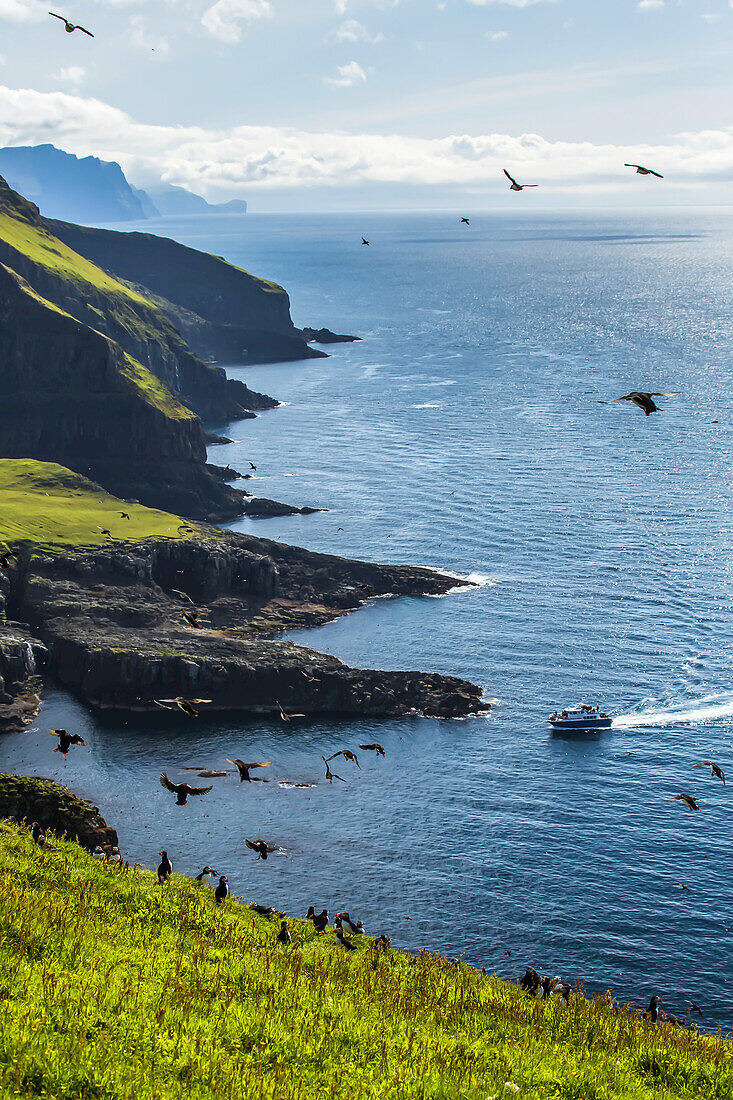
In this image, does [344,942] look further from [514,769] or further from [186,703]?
[514,769]

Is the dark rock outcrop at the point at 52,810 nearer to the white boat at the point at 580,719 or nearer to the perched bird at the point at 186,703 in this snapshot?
the perched bird at the point at 186,703

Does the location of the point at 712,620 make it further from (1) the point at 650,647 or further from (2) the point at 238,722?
(2) the point at 238,722

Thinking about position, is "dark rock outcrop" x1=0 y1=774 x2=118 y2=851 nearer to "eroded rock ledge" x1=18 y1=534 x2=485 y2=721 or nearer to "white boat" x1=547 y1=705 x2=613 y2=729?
"eroded rock ledge" x1=18 y1=534 x2=485 y2=721

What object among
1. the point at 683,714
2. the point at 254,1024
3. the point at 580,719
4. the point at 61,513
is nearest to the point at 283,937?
the point at 254,1024

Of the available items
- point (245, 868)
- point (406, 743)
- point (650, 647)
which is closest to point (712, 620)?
point (650, 647)

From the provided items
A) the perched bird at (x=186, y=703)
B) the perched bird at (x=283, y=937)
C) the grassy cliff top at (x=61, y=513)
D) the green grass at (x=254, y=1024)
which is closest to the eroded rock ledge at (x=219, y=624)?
the grassy cliff top at (x=61, y=513)
